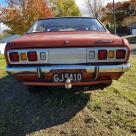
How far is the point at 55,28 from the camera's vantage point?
6.32m

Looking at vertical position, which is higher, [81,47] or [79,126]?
[81,47]

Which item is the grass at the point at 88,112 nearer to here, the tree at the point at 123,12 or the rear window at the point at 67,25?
the rear window at the point at 67,25

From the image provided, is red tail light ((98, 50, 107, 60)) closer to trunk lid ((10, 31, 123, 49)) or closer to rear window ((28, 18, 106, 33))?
trunk lid ((10, 31, 123, 49))

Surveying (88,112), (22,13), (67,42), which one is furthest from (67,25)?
(22,13)

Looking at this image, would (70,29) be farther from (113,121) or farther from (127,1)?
(127,1)

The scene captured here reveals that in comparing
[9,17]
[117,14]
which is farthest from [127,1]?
[9,17]

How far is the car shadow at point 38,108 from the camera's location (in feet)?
16.5

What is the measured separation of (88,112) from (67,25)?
6.44 feet

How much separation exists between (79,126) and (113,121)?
1.64 ft

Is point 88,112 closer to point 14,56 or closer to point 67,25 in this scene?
point 14,56

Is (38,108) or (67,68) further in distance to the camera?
(38,108)

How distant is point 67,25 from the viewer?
6.42 metres

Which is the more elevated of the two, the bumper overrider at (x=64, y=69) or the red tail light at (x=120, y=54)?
the red tail light at (x=120, y=54)

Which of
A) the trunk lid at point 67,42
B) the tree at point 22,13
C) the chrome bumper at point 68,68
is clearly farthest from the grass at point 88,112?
the tree at point 22,13
